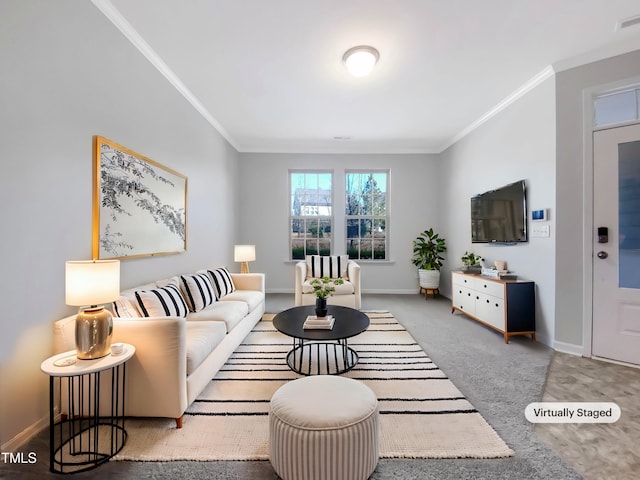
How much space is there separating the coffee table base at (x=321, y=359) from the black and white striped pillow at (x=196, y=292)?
1.02 meters

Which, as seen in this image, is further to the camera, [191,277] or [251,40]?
[191,277]

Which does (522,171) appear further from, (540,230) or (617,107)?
(617,107)

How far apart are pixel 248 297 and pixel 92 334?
6.21 ft

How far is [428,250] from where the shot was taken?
5.29m

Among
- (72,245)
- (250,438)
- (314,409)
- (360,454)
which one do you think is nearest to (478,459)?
(360,454)

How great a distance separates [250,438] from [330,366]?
3.22ft

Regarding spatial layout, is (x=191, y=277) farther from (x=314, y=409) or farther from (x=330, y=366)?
(x=314, y=409)

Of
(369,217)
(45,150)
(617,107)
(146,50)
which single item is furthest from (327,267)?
(617,107)

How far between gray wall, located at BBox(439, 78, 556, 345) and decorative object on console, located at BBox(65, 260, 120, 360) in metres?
3.81

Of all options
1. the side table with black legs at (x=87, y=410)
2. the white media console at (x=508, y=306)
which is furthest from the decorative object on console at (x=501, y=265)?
the side table with black legs at (x=87, y=410)

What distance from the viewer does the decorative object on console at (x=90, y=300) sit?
4.92 feet

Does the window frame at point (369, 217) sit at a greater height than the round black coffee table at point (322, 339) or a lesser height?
greater

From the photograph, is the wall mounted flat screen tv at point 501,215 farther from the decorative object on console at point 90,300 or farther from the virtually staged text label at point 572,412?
the decorative object on console at point 90,300

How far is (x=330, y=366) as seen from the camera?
247 centimetres
